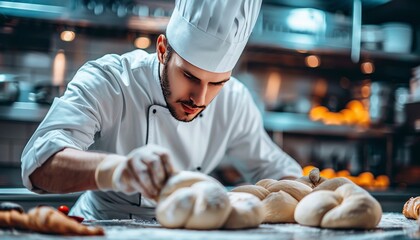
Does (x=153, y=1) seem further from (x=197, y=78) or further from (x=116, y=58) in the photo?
(x=197, y=78)

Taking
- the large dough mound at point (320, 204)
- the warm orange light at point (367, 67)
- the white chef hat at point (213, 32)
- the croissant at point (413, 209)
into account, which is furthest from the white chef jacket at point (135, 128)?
the warm orange light at point (367, 67)

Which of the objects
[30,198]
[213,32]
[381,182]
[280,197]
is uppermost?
[213,32]

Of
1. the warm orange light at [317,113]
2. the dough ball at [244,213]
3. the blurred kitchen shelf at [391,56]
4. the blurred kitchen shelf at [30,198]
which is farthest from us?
the blurred kitchen shelf at [391,56]

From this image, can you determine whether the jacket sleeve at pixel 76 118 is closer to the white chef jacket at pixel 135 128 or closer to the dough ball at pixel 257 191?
the white chef jacket at pixel 135 128

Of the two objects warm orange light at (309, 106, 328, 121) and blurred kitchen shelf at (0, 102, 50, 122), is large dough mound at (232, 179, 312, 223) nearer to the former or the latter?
blurred kitchen shelf at (0, 102, 50, 122)

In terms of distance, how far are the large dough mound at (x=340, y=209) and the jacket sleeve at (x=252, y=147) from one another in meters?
0.91

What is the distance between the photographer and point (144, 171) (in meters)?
1.10

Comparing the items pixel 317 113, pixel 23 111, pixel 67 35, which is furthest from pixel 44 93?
pixel 317 113

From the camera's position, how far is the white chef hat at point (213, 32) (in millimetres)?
1617

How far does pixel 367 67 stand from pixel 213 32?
2824 millimetres

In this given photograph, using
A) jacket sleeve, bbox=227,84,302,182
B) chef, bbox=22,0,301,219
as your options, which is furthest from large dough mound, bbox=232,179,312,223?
jacket sleeve, bbox=227,84,302,182

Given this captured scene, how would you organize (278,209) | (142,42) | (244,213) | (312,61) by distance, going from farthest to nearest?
1. (312,61)
2. (142,42)
3. (278,209)
4. (244,213)

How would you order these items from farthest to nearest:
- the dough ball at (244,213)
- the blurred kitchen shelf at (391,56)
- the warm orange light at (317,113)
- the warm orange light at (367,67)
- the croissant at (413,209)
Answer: the warm orange light at (367,67) < the blurred kitchen shelf at (391,56) < the warm orange light at (317,113) < the croissant at (413,209) < the dough ball at (244,213)

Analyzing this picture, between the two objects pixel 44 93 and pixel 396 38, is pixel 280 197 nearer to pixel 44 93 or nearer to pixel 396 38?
pixel 44 93
